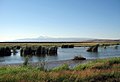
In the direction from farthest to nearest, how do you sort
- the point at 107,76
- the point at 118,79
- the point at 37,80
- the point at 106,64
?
the point at 106,64 < the point at 107,76 < the point at 118,79 < the point at 37,80

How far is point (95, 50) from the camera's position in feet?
213

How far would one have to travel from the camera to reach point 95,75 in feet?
59.0

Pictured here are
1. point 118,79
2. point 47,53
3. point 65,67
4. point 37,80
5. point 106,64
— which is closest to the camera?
point 37,80

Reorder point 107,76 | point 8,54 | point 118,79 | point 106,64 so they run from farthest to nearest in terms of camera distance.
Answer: point 8,54 → point 106,64 → point 107,76 → point 118,79

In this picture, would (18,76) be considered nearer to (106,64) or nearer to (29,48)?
(106,64)

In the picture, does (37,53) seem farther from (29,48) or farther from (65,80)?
(65,80)

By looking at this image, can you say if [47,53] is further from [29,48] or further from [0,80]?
[0,80]

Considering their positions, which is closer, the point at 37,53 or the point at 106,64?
the point at 106,64

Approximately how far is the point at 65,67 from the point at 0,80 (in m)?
8.34

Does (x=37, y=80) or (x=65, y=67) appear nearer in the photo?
(x=37, y=80)

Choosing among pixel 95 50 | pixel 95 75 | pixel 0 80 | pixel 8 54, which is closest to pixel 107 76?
pixel 95 75

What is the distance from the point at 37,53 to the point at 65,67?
3273cm

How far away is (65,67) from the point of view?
23.4 m

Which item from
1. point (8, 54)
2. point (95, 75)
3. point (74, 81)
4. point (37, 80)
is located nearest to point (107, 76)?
point (95, 75)
